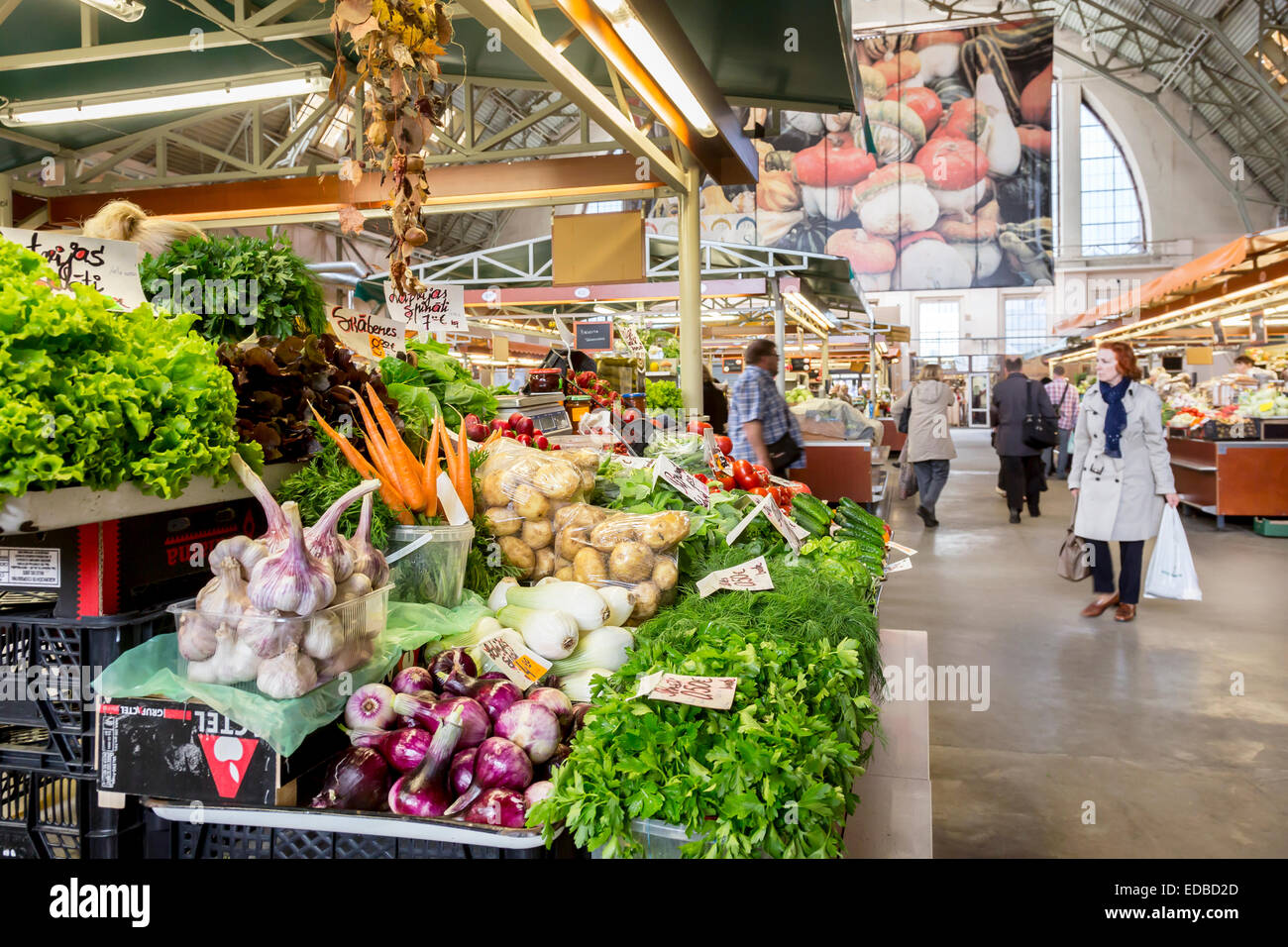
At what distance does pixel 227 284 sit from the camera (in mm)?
2133

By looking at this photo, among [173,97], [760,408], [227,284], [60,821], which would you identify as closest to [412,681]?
[60,821]

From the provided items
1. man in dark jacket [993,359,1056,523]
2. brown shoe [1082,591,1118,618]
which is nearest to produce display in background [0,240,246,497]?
brown shoe [1082,591,1118,618]

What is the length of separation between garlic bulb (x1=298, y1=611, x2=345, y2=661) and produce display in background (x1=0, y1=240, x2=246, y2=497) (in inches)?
14.4

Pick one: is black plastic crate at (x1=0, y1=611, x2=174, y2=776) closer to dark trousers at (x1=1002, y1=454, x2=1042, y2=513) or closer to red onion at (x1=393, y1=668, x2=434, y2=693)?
red onion at (x1=393, y1=668, x2=434, y2=693)

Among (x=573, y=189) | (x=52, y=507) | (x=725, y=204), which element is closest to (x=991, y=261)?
(x=725, y=204)

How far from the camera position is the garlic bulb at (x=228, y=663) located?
147 cm

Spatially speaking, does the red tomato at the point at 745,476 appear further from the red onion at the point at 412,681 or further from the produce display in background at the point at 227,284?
the red onion at the point at 412,681

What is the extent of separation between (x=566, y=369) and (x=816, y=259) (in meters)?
6.97

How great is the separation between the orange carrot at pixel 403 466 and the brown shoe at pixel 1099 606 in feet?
16.7

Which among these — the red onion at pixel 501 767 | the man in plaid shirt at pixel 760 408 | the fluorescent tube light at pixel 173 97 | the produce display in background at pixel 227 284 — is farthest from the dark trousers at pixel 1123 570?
the fluorescent tube light at pixel 173 97

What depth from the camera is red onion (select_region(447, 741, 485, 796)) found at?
1.51m

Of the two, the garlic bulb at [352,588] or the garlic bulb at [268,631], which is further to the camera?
the garlic bulb at [352,588]

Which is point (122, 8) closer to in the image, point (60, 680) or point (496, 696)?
point (60, 680)
